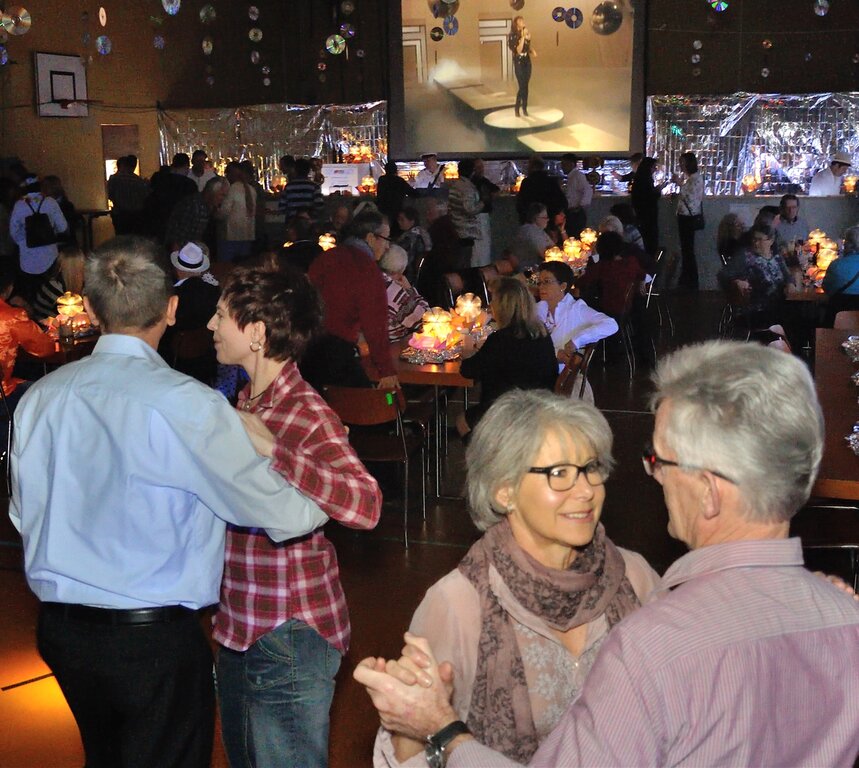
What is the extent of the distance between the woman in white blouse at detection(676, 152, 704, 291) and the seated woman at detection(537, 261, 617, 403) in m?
7.30

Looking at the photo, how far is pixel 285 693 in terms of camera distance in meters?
2.22

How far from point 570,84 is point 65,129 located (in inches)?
292

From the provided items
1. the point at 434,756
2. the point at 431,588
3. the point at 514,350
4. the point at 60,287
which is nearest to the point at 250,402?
the point at 431,588

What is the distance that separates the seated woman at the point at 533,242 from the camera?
9.17m

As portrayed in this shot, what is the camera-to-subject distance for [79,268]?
7.02m

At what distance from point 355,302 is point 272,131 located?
12689mm

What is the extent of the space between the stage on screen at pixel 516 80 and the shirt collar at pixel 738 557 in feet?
51.3

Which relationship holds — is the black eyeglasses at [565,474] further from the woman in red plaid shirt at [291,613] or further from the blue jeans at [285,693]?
the blue jeans at [285,693]

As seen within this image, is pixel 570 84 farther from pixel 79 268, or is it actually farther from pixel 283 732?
pixel 283 732

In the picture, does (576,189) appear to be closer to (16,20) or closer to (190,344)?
(16,20)

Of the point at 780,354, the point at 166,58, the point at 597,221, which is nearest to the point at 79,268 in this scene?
the point at 780,354

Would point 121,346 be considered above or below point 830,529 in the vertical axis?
above

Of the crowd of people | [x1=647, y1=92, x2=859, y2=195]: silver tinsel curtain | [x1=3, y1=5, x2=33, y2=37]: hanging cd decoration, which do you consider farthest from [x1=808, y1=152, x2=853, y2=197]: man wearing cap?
the crowd of people

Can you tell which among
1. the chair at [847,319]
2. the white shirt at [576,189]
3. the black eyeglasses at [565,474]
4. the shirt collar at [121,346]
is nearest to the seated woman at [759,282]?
the chair at [847,319]
